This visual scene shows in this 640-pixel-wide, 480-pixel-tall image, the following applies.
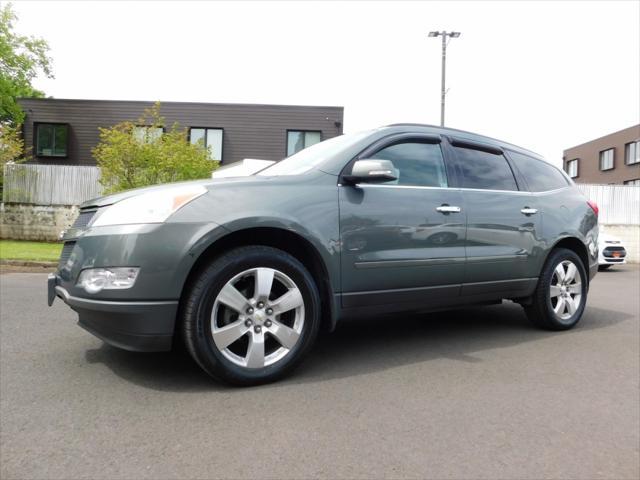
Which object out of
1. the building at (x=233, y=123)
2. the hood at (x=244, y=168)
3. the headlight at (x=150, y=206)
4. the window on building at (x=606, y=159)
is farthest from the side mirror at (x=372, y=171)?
the window on building at (x=606, y=159)

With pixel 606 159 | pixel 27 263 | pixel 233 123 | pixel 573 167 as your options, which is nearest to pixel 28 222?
pixel 27 263

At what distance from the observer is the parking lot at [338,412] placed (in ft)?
6.44

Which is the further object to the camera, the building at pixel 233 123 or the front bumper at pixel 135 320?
the building at pixel 233 123

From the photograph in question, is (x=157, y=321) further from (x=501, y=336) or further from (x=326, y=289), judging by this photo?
(x=501, y=336)

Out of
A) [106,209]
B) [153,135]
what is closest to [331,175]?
[106,209]

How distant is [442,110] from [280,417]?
20.9 metres

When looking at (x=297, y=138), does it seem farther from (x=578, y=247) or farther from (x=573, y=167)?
(x=573, y=167)

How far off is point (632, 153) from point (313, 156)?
3659 centimetres

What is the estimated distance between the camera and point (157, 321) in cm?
261

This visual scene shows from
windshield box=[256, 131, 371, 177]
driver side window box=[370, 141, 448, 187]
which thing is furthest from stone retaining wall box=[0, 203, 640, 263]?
driver side window box=[370, 141, 448, 187]

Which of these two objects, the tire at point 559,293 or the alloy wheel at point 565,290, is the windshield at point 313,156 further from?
the alloy wheel at point 565,290

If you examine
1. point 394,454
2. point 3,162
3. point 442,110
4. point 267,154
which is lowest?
point 394,454

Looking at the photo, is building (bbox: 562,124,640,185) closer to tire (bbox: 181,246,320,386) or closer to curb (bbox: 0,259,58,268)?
curb (bbox: 0,259,58,268)

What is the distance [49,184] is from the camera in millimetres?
17703
